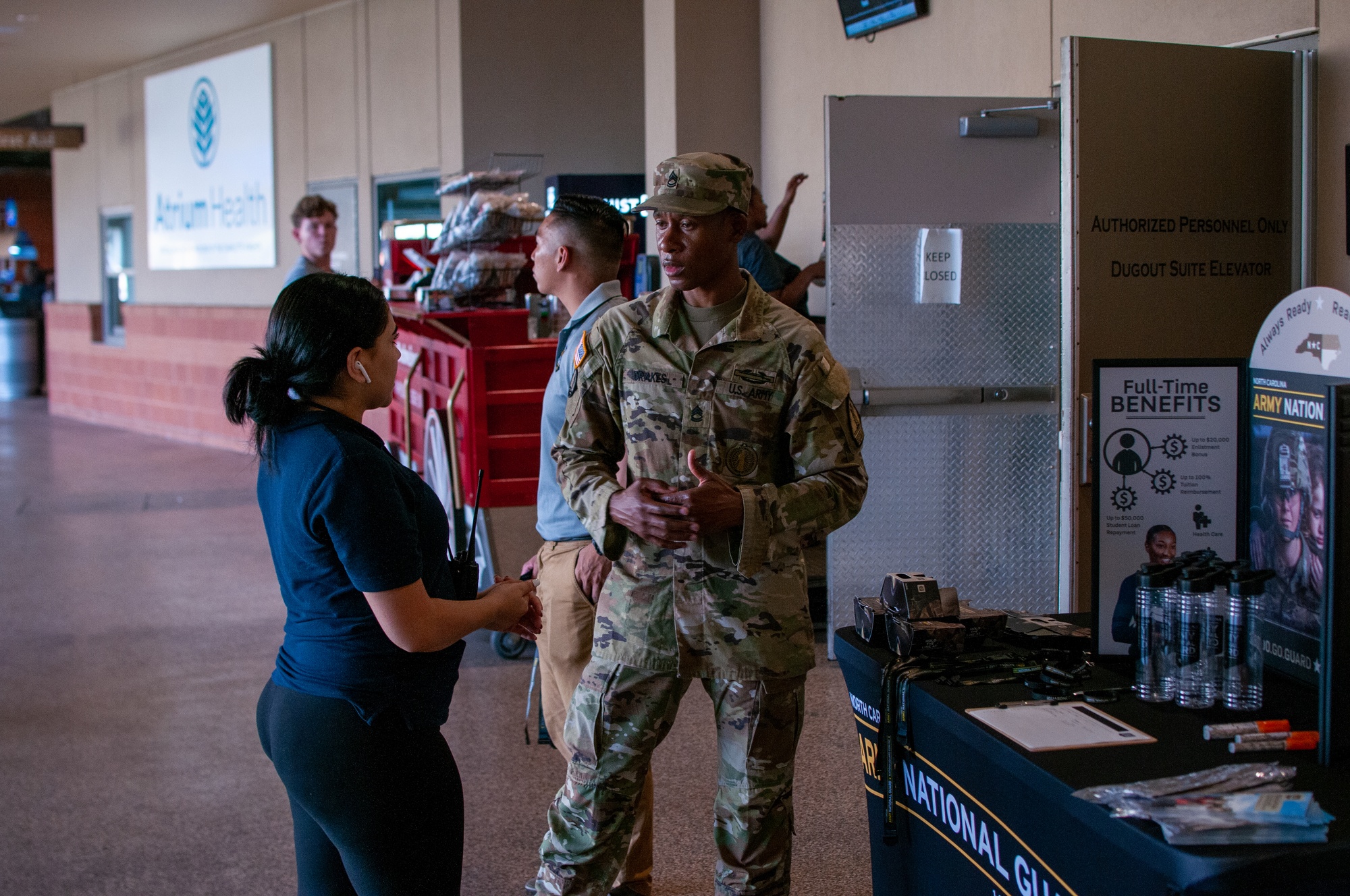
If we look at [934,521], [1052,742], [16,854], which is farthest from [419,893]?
[934,521]

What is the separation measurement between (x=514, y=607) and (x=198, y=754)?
2547mm

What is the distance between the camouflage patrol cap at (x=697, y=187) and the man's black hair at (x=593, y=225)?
0.69m

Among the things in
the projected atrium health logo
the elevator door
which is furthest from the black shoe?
the projected atrium health logo

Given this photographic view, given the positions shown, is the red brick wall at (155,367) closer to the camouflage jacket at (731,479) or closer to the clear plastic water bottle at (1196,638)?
the camouflage jacket at (731,479)

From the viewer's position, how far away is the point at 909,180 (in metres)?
4.53

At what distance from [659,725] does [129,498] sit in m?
8.21

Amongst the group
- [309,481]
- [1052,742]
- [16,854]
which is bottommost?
[16,854]

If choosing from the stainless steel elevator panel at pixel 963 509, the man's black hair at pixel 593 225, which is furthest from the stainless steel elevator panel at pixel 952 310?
the man's black hair at pixel 593 225

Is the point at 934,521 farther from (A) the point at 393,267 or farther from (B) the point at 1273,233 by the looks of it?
(A) the point at 393,267

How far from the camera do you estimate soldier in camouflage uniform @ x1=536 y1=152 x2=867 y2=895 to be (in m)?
2.21

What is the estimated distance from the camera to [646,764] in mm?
2340

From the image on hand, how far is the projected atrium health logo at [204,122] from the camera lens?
12672 mm

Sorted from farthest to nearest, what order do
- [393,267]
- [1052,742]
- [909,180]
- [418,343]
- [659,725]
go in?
[393,267], [418,343], [909,180], [659,725], [1052,742]

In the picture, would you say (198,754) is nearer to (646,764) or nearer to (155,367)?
(646,764)
